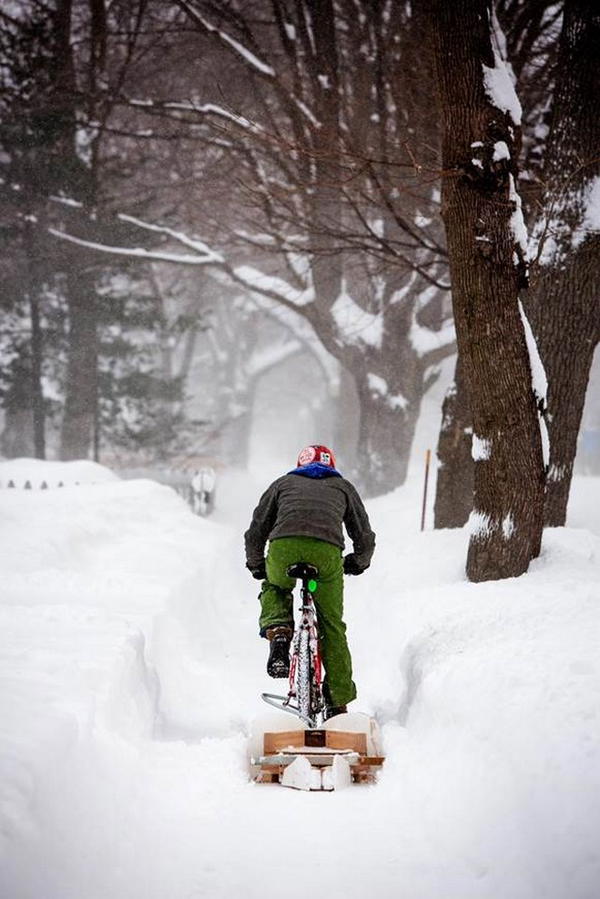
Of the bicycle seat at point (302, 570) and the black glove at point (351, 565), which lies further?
the black glove at point (351, 565)

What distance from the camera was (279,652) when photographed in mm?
3926

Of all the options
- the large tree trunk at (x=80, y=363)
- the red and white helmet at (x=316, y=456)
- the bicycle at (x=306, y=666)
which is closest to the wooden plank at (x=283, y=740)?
the bicycle at (x=306, y=666)

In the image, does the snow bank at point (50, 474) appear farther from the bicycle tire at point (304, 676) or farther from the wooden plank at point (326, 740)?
the wooden plank at point (326, 740)

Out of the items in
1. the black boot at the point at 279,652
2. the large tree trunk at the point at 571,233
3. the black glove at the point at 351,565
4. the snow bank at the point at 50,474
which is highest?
the large tree trunk at the point at 571,233

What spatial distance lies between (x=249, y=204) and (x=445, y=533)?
489cm

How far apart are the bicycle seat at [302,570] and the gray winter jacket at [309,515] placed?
194mm

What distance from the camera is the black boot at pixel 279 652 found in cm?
389

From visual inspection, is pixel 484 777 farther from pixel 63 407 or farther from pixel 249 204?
pixel 63 407

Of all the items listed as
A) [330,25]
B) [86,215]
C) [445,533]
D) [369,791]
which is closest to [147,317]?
[86,215]

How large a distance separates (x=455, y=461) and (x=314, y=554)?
4.37 meters

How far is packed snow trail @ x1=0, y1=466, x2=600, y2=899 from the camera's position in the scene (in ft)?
7.61

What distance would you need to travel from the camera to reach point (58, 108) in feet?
45.9

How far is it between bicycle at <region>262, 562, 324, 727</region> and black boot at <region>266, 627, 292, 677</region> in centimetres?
5

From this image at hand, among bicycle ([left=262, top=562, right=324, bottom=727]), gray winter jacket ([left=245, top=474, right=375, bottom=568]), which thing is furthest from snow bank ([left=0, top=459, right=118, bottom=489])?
bicycle ([left=262, top=562, right=324, bottom=727])
